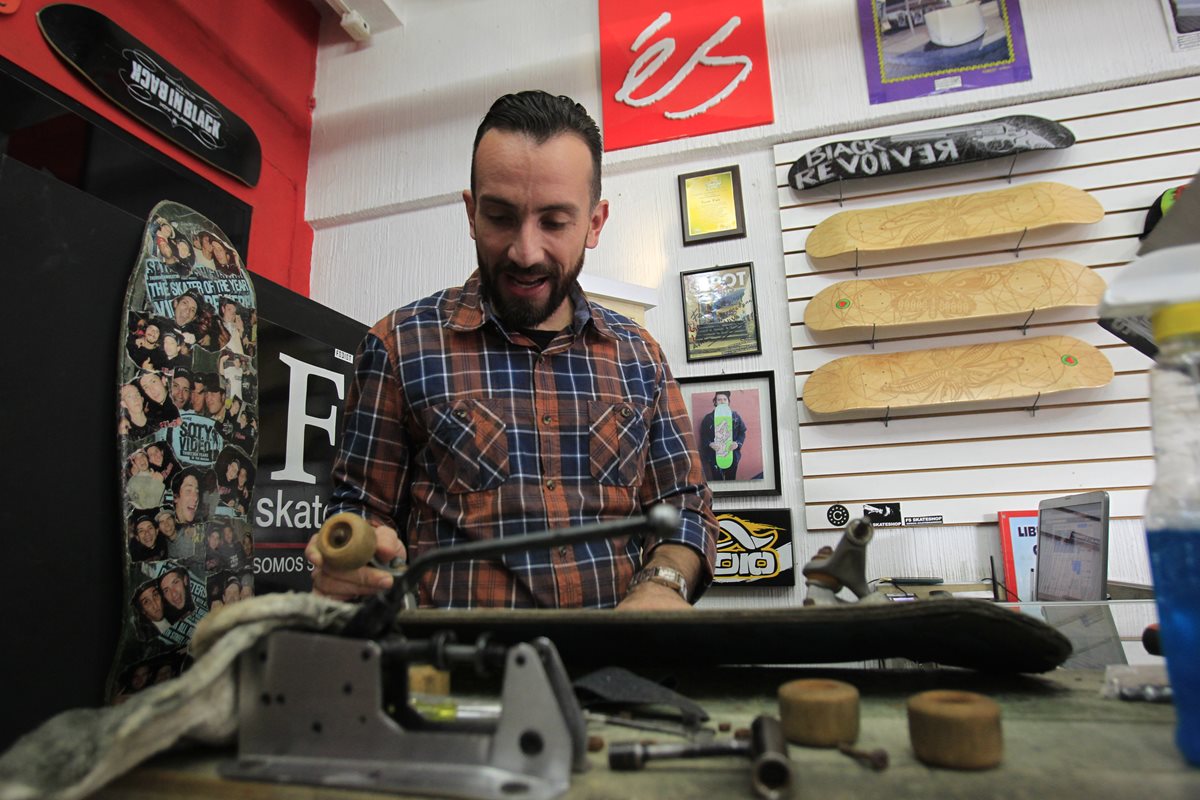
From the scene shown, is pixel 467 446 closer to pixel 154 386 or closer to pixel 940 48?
pixel 154 386

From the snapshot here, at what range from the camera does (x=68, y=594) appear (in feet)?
5.28

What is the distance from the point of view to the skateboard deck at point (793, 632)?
71cm

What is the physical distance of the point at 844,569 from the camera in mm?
822

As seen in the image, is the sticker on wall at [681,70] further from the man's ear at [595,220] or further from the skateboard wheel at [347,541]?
the skateboard wheel at [347,541]

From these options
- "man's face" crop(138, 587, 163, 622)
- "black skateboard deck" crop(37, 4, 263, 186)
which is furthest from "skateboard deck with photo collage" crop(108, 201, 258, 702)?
"black skateboard deck" crop(37, 4, 263, 186)

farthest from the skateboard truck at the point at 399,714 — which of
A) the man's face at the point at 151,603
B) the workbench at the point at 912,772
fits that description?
the man's face at the point at 151,603

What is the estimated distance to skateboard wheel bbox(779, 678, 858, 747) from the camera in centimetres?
59

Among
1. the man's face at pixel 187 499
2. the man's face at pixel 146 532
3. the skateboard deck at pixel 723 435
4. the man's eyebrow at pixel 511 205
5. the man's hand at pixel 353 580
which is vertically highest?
the man's eyebrow at pixel 511 205

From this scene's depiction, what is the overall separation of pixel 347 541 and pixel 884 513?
7.47 feet

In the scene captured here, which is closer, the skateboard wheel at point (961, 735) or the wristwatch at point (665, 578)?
the skateboard wheel at point (961, 735)

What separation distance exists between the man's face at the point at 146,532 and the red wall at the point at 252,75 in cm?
167

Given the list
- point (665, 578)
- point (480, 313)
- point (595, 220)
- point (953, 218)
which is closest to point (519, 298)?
point (480, 313)

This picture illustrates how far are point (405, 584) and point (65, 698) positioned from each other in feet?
5.04

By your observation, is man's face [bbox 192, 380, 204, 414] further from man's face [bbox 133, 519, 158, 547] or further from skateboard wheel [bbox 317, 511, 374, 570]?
skateboard wheel [bbox 317, 511, 374, 570]
